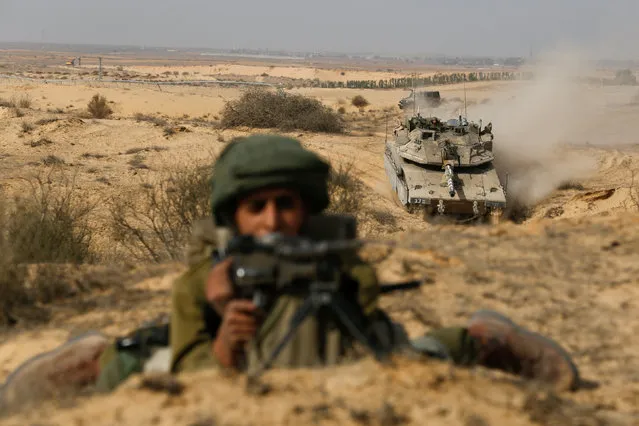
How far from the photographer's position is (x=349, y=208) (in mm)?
10500

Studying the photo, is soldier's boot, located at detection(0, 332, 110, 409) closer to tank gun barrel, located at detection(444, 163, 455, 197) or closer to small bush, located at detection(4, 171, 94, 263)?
small bush, located at detection(4, 171, 94, 263)

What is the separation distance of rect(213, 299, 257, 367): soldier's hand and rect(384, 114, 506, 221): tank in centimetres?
1034

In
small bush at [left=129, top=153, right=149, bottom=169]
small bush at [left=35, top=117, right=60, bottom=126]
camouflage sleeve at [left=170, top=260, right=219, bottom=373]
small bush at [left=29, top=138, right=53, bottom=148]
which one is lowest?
small bush at [left=129, top=153, right=149, bottom=169]

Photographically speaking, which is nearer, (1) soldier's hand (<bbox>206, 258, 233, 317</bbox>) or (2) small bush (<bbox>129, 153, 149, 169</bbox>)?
(1) soldier's hand (<bbox>206, 258, 233, 317</bbox>)

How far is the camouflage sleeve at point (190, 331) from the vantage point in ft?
8.61

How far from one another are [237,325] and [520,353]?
5.00ft

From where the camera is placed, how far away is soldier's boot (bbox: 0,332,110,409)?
3.21 meters

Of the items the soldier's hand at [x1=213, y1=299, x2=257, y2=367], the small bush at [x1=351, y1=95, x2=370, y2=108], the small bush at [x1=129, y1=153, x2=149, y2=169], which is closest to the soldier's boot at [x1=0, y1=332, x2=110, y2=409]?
the soldier's hand at [x1=213, y1=299, x2=257, y2=367]

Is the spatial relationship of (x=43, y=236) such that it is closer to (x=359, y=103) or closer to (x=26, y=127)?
(x=26, y=127)

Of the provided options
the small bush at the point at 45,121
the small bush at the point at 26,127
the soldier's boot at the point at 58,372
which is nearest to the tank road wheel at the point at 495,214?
the soldier's boot at the point at 58,372

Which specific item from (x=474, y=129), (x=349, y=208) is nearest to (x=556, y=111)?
(x=474, y=129)

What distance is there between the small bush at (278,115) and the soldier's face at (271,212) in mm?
20305

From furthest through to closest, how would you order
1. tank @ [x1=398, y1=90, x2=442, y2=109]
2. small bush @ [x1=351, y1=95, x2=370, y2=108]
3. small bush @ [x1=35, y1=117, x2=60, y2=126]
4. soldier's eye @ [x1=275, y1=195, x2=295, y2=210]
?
small bush @ [x1=351, y1=95, x2=370, y2=108] < tank @ [x1=398, y1=90, x2=442, y2=109] < small bush @ [x1=35, y1=117, x2=60, y2=126] < soldier's eye @ [x1=275, y1=195, x2=295, y2=210]

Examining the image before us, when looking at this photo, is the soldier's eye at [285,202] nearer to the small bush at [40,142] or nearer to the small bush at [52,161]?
the small bush at [52,161]
